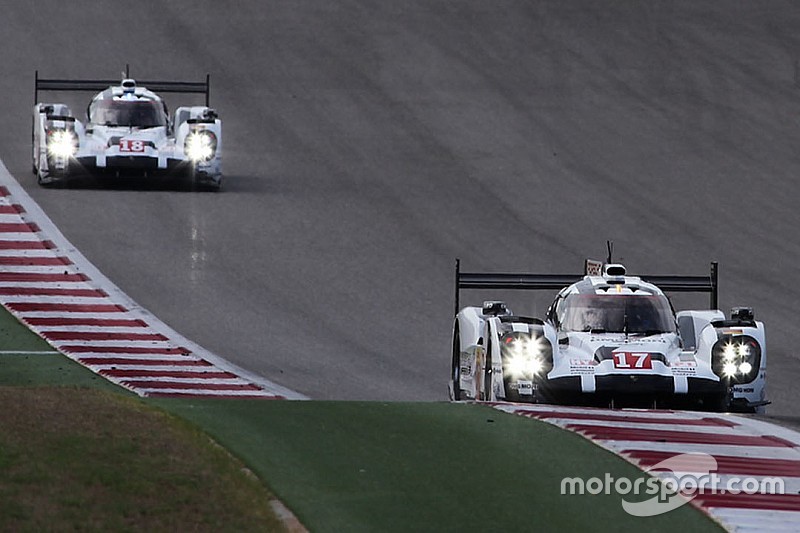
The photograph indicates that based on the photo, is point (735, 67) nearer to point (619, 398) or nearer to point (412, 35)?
point (412, 35)

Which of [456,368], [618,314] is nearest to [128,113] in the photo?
[456,368]

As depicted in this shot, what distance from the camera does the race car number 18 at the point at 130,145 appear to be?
2672cm

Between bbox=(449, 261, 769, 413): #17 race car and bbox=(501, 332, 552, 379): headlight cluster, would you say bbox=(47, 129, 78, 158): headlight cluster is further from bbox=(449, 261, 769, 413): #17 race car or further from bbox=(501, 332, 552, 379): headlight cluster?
bbox=(501, 332, 552, 379): headlight cluster

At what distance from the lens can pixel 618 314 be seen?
1584cm

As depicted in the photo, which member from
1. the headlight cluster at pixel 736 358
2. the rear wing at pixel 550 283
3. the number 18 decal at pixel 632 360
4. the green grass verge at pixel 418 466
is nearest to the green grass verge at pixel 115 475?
the green grass verge at pixel 418 466

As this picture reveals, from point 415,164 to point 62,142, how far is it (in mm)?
6419

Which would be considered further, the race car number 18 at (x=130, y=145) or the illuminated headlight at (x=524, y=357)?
the race car number 18 at (x=130, y=145)

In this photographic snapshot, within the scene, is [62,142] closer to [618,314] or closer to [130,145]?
[130,145]

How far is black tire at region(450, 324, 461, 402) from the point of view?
16562mm

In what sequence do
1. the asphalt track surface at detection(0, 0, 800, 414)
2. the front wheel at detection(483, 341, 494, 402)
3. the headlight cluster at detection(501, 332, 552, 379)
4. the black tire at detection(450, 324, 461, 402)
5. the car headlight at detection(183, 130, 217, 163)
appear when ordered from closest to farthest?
the headlight cluster at detection(501, 332, 552, 379), the front wheel at detection(483, 341, 494, 402), the black tire at detection(450, 324, 461, 402), the asphalt track surface at detection(0, 0, 800, 414), the car headlight at detection(183, 130, 217, 163)

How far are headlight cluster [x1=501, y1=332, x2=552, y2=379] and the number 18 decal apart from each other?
0.59m

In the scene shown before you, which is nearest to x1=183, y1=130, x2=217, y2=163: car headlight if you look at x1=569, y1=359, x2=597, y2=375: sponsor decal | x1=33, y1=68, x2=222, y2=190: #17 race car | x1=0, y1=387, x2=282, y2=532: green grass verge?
x1=33, y1=68, x2=222, y2=190: #17 race car

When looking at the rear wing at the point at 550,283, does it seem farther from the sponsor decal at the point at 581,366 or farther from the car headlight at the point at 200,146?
the car headlight at the point at 200,146

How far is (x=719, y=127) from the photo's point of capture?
34.2 m
